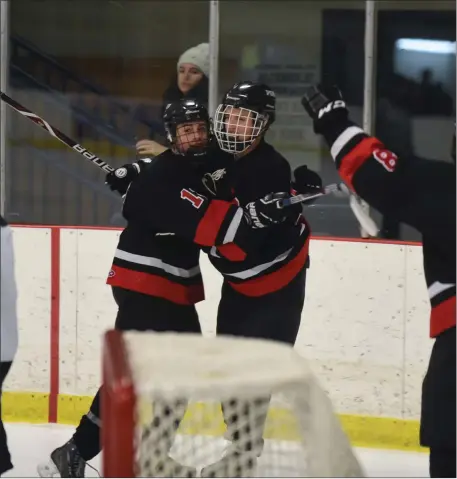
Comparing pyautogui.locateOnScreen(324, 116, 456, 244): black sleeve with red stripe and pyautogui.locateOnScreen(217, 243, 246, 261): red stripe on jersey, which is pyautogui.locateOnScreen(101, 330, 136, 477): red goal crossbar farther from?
pyautogui.locateOnScreen(217, 243, 246, 261): red stripe on jersey

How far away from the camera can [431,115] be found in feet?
15.1

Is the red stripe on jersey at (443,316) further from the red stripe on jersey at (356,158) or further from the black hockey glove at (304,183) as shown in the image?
the black hockey glove at (304,183)

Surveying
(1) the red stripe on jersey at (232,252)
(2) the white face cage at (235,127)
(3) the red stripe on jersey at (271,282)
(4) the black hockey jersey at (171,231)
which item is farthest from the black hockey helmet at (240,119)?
(3) the red stripe on jersey at (271,282)

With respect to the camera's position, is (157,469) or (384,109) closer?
(157,469)

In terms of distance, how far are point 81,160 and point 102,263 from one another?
1.21m

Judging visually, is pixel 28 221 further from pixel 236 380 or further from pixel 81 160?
pixel 236 380

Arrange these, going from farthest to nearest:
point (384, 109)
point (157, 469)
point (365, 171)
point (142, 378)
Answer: point (384, 109), point (365, 171), point (157, 469), point (142, 378)

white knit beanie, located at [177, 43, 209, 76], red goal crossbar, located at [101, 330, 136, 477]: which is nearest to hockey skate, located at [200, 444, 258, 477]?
red goal crossbar, located at [101, 330, 136, 477]

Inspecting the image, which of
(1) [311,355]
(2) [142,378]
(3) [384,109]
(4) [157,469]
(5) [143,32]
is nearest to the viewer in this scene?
(2) [142,378]

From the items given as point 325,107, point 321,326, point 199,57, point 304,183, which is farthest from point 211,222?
point 199,57

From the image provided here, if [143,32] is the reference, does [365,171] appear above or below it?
below

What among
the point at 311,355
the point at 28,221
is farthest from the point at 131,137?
the point at 311,355

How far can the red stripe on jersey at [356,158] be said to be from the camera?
2051 millimetres

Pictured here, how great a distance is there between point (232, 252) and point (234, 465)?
100cm
